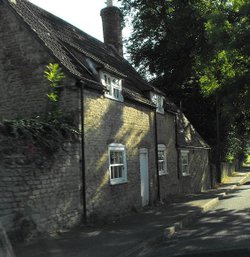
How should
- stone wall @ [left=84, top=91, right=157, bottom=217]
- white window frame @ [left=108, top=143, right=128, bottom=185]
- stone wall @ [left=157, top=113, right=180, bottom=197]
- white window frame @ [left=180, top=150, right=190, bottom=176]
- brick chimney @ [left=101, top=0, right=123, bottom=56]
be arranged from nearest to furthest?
1. stone wall @ [left=84, top=91, right=157, bottom=217]
2. white window frame @ [left=108, top=143, right=128, bottom=185]
3. stone wall @ [left=157, top=113, right=180, bottom=197]
4. white window frame @ [left=180, top=150, right=190, bottom=176]
5. brick chimney @ [left=101, top=0, right=123, bottom=56]

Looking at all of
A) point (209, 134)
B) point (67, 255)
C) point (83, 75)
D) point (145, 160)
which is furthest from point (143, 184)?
point (209, 134)

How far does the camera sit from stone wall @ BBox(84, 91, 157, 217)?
45.8 ft

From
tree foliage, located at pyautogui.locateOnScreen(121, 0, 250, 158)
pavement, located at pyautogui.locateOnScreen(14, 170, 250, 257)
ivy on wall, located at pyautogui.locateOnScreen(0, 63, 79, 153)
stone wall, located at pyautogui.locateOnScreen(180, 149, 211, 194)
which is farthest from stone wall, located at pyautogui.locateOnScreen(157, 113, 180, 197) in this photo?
ivy on wall, located at pyautogui.locateOnScreen(0, 63, 79, 153)

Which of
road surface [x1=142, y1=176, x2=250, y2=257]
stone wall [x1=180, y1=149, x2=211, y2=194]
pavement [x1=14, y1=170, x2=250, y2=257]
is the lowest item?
road surface [x1=142, y1=176, x2=250, y2=257]

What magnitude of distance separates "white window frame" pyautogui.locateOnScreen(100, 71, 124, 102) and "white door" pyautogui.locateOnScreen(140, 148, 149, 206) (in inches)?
115

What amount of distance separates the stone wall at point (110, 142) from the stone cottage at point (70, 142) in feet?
0.10

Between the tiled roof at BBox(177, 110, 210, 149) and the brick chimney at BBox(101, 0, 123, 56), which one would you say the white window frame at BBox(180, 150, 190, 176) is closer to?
the tiled roof at BBox(177, 110, 210, 149)

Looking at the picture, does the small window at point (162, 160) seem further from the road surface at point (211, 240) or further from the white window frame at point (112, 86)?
the road surface at point (211, 240)

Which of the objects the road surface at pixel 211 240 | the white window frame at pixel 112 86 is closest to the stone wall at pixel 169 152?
the white window frame at pixel 112 86

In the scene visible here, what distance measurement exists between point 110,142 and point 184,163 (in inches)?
455

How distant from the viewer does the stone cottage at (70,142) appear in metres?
10.8

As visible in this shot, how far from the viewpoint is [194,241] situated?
10930mm

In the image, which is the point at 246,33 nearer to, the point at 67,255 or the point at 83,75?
the point at 83,75

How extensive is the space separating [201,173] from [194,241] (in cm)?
1941
